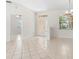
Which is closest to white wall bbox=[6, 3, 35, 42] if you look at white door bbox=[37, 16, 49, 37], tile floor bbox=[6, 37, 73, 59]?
white door bbox=[37, 16, 49, 37]

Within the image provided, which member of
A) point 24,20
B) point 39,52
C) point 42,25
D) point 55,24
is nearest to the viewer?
point 39,52

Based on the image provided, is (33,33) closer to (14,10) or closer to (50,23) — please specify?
(50,23)

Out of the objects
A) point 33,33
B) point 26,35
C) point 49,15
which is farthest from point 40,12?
point 26,35

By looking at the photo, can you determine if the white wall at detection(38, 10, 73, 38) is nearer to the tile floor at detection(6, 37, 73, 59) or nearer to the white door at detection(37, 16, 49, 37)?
the white door at detection(37, 16, 49, 37)

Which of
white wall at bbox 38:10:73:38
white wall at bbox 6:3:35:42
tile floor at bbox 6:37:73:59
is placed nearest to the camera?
tile floor at bbox 6:37:73:59

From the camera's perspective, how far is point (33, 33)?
13625 millimetres

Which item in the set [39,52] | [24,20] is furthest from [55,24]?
[39,52]

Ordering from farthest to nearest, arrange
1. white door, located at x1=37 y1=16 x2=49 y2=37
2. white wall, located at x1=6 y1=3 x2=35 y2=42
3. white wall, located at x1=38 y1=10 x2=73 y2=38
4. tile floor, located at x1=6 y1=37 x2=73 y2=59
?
1. white door, located at x1=37 y1=16 x2=49 y2=37
2. white wall, located at x1=38 y1=10 x2=73 y2=38
3. white wall, located at x1=6 y1=3 x2=35 y2=42
4. tile floor, located at x1=6 y1=37 x2=73 y2=59

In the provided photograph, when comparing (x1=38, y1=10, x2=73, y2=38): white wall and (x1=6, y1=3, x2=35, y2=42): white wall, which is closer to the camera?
(x1=6, y1=3, x2=35, y2=42): white wall

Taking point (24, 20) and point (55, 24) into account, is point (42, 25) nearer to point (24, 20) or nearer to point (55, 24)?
point (55, 24)

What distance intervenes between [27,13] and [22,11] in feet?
2.81

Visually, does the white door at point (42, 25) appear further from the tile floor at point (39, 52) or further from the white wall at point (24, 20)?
the tile floor at point (39, 52)

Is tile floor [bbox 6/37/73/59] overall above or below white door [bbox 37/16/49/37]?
below

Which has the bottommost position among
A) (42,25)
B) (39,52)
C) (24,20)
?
(39,52)
